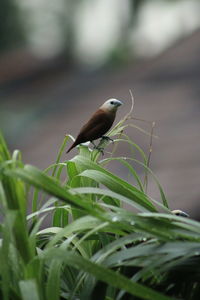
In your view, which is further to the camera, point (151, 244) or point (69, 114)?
point (69, 114)

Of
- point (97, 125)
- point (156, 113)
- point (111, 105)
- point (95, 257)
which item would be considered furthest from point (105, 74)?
point (95, 257)

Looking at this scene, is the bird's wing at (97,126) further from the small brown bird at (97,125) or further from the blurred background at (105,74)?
the blurred background at (105,74)

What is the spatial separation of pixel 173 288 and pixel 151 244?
67mm

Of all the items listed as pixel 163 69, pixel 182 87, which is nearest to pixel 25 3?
pixel 163 69

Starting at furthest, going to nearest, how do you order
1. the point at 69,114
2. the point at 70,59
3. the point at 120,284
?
the point at 70,59
the point at 69,114
the point at 120,284

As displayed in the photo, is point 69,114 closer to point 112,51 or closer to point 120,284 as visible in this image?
point 112,51

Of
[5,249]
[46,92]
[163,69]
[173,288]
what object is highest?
[46,92]

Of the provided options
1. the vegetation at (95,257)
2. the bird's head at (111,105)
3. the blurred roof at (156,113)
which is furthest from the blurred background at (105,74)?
the vegetation at (95,257)

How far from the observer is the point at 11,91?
1783cm

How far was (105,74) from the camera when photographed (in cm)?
1384

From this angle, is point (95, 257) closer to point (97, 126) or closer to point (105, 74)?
point (97, 126)

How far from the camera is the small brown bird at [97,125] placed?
1.79 meters

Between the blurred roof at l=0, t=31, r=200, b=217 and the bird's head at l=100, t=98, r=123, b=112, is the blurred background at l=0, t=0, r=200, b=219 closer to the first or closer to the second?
the blurred roof at l=0, t=31, r=200, b=217

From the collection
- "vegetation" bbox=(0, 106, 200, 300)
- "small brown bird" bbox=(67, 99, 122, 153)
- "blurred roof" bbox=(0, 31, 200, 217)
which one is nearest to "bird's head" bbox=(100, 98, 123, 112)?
"small brown bird" bbox=(67, 99, 122, 153)
